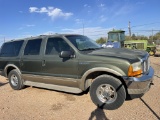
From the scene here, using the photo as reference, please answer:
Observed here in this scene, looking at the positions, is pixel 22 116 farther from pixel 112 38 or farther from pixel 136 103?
pixel 112 38

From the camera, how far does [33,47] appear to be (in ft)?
22.6

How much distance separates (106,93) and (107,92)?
0.04m

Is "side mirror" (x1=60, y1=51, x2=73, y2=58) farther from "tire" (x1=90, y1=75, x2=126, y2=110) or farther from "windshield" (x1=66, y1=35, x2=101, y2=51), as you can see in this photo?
"tire" (x1=90, y1=75, x2=126, y2=110)

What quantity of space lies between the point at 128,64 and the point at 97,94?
1190 mm

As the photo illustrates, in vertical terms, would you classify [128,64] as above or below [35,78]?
above

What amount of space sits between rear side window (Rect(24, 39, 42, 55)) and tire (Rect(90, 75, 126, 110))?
7.98 ft

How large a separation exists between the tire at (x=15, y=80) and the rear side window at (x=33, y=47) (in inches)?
37.1

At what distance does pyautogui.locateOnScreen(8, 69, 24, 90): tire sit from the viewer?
741 centimetres

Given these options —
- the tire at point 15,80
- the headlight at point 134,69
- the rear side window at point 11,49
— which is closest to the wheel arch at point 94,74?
the headlight at point 134,69

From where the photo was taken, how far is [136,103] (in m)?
5.31

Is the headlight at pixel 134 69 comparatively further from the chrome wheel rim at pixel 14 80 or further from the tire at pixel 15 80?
the chrome wheel rim at pixel 14 80

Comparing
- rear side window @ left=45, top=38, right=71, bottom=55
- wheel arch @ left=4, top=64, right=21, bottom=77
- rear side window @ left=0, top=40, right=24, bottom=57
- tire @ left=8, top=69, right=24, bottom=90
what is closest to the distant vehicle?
rear side window @ left=0, top=40, right=24, bottom=57

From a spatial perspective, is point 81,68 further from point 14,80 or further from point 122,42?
point 122,42

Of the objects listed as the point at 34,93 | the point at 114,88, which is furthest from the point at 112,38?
the point at 114,88
